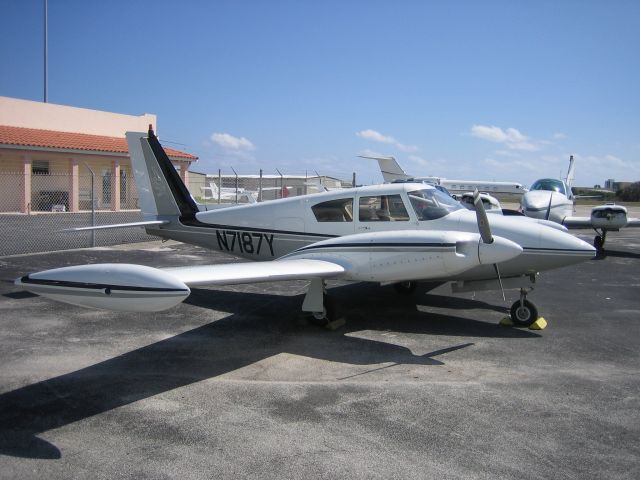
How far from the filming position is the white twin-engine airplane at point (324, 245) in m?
4.93

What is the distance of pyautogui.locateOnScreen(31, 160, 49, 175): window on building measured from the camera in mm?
28156

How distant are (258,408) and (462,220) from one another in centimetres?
470

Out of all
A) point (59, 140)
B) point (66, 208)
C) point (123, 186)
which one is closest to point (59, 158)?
point (59, 140)

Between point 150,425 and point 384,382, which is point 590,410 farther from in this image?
point 150,425

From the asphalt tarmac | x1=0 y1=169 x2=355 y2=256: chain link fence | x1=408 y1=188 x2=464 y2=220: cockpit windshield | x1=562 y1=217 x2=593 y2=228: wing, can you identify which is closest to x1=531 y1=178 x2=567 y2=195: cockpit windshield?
x1=562 y1=217 x2=593 y2=228: wing

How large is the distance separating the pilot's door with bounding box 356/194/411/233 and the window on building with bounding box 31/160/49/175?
25.0m

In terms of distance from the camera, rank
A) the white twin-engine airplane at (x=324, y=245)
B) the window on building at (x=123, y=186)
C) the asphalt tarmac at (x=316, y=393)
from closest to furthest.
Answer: the asphalt tarmac at (x=316, y=393)
the white twin-engine airplane at (x=324, y=245)
the window on building at (x=123, y=186)

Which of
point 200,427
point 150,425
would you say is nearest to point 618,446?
point 200,427

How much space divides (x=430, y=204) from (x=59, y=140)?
26.0 meters

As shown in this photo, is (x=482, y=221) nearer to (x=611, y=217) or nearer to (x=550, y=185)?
(x=611, y=217)

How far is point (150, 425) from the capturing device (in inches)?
176

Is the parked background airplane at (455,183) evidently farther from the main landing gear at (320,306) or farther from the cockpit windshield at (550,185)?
the main landing gear at (320,306)

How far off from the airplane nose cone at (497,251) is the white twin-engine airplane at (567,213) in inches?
473

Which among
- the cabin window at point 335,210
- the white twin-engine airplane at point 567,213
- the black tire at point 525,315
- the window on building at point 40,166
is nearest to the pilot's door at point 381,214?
the cabin window at point 335,210
